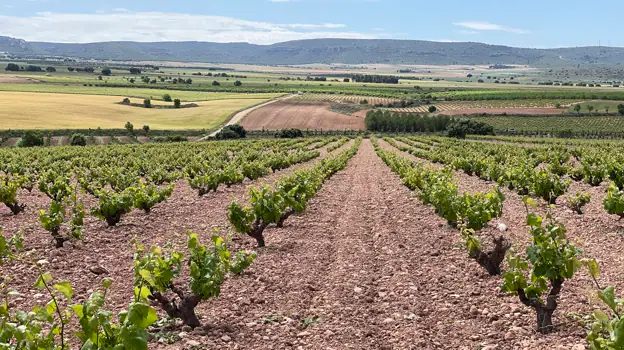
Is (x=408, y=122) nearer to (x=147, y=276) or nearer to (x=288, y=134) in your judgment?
(x=288, y=134)

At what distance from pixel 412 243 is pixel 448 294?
423 cm

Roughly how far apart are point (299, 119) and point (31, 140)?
177 feet

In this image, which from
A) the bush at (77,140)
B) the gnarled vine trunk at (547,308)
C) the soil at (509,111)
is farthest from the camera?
the soil at (509,111)

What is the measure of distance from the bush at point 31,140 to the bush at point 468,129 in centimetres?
7237

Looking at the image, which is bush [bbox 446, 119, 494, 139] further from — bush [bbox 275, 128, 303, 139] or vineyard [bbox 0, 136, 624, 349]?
vineyard [bbox 0, 136, 624, 349]

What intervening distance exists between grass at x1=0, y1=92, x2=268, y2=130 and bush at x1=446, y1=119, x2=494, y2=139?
46.0 metres

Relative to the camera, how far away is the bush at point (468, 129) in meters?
105

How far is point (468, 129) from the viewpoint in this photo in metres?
105

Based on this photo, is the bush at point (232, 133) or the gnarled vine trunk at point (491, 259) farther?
the bush at point (232, 133)

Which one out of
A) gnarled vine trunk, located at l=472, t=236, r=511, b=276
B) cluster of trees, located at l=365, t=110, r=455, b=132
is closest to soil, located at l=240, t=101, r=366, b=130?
cluster of trees, located at l=365, t=110, r=455, b=132

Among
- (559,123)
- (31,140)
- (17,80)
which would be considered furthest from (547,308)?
(17,80)

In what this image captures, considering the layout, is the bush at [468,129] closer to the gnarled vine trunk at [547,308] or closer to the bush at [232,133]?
the bush at [232,133]

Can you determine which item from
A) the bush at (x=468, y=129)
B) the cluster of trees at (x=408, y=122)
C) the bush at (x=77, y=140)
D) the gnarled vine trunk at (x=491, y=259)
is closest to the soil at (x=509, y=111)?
the cluster of trees at (x=408, y=122)

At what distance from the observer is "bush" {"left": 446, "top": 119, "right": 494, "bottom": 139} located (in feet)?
344
